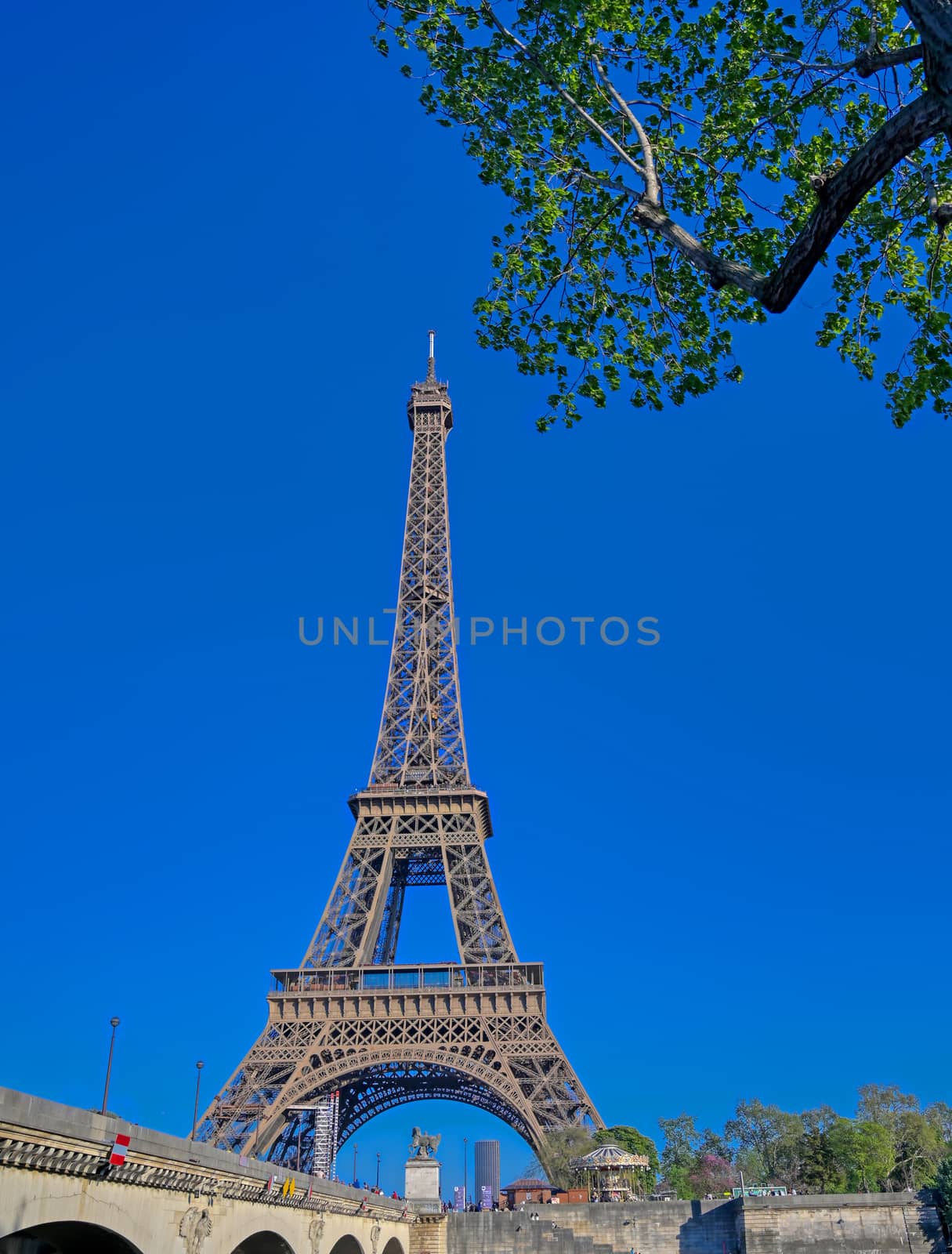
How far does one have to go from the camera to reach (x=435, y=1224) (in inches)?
1827

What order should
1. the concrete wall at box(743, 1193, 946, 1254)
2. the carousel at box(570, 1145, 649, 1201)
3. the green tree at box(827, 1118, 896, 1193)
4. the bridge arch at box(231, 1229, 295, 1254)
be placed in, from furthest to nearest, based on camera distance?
the green tree at box(827, 1118, 896, 1193), the carousel at box(570, 1145, 649, 1201), the concrete wall at box(743, 1193, 946, 1254), the bridge arch at box(231, 1229, 295, 1254)

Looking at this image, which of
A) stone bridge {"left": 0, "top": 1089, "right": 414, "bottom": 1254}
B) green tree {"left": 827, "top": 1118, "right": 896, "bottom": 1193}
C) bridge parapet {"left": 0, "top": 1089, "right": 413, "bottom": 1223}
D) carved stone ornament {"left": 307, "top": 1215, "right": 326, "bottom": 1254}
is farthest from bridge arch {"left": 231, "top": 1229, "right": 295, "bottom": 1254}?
green tree {"left": 827, "top": 1118, "right": 896, "bottom": 1193}

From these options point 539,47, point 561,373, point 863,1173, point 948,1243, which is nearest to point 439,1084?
point 863,1173

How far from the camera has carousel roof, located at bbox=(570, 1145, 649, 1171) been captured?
48.8 metres

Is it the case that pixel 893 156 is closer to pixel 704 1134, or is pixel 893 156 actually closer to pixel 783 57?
pixel 783 57

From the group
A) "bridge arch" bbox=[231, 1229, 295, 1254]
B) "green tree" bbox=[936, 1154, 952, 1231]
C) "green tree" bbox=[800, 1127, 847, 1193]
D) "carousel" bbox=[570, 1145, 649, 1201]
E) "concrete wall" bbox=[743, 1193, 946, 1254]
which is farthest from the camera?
"green tree" bbox=[800, 1127, 847, 1193]

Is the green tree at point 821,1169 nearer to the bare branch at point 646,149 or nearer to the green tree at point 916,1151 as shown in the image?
the green tree at point 916,1151

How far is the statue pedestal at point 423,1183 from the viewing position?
1860 inches

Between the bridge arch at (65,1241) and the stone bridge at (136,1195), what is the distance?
0.10 feet

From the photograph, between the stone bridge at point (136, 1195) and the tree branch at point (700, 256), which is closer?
the tree branch at point (700, 256)

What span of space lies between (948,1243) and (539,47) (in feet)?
154

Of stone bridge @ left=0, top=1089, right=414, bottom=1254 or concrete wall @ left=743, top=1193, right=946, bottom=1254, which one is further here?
concrete wall @ left=743, top=1193, right=946, bottom=1254

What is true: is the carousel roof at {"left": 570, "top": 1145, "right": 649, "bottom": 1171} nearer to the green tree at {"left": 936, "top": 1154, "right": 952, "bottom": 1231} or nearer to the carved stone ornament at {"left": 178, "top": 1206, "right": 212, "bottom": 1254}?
the green tree at {"left": 936, "top": 1154, "right": 952, "bottom": 1231}

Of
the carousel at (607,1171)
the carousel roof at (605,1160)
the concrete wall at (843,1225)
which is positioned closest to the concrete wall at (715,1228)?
the concrete wall at (843,1225)
